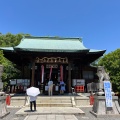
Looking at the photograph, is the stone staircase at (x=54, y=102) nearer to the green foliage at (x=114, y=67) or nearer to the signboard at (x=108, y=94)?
the signboard at (x=108, y=94)

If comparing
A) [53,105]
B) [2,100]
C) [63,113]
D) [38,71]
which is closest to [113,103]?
[63,113]

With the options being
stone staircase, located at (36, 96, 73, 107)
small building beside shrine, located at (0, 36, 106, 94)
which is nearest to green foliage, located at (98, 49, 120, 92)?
small building beside shrine, located at (0, 36, 106, 94)

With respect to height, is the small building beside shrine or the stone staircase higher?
the small building beside shrine

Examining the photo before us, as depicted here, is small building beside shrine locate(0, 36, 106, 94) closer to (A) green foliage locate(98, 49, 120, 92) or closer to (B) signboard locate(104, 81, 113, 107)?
(A) green foliage locate(98, 49, 120, 92)

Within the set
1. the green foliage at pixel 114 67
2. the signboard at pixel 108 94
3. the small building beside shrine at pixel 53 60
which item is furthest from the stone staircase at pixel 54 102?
the green foliage at pixel 114 67

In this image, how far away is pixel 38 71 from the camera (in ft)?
73.8

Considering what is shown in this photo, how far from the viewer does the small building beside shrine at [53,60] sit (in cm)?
1780

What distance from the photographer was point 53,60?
19.4 m

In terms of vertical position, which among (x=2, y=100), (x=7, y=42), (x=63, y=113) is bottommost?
(x=63, y=113)

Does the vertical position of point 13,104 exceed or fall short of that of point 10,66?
it falls short

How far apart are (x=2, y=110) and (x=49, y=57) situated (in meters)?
10.1

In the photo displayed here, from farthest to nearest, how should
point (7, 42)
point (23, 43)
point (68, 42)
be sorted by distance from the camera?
point (7, 42) < point (68, 42) < point (23, 43)

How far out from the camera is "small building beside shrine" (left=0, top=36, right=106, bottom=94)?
701 inches

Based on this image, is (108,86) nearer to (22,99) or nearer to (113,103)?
(113,103)
